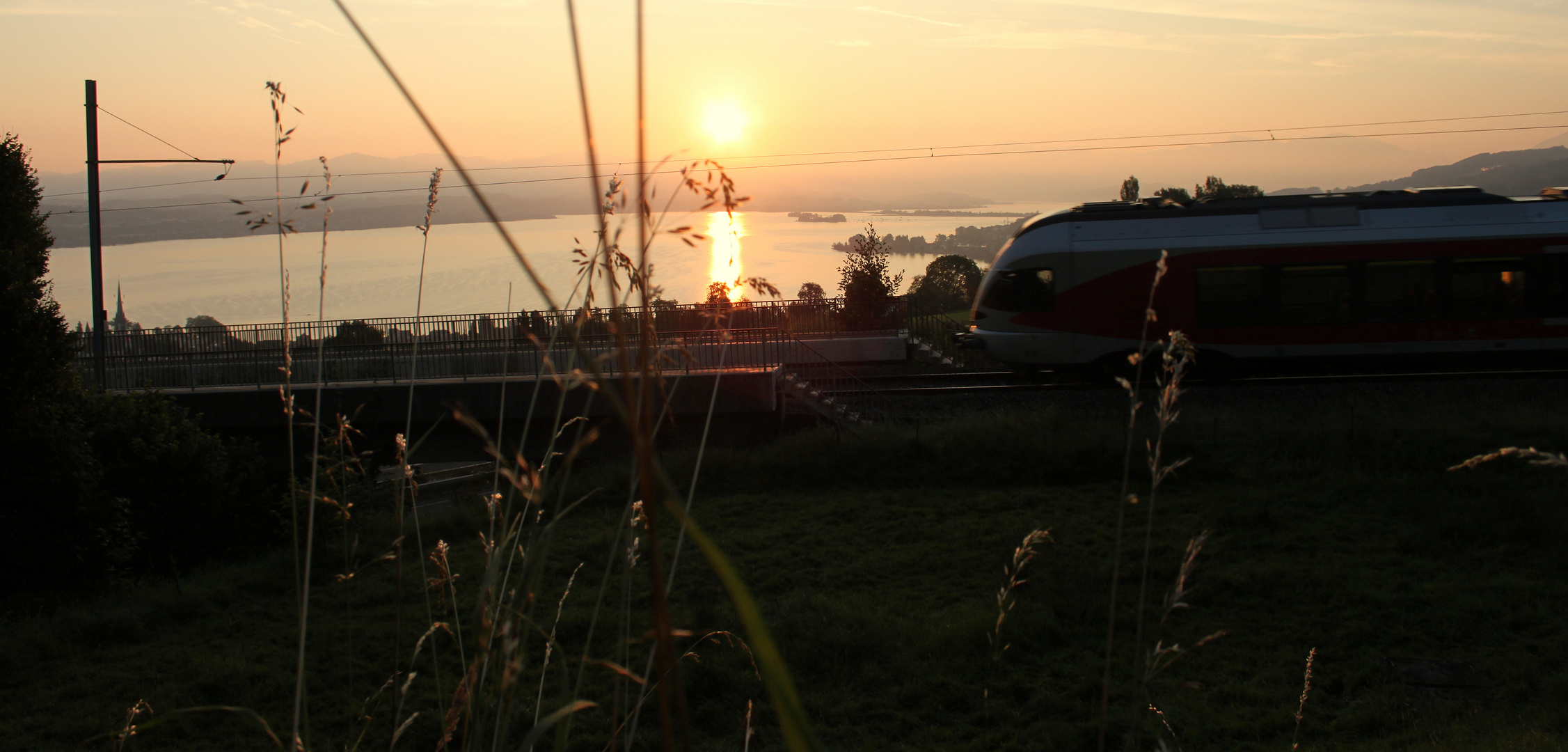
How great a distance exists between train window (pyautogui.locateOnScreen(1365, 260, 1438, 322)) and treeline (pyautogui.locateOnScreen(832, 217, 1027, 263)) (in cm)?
592

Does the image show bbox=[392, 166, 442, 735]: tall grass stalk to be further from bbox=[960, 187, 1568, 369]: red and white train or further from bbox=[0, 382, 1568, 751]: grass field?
bbox=[960, 187, 1568, 369]: red and white train

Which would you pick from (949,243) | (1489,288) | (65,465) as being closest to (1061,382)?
(1489,288)

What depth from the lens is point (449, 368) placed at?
1692cm

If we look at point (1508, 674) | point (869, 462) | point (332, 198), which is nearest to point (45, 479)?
point (869, 462)

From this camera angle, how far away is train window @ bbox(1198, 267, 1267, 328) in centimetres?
1324

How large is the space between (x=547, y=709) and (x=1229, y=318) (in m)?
11.3

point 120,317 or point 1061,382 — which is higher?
point 120,317

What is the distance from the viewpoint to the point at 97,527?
36.3 feet

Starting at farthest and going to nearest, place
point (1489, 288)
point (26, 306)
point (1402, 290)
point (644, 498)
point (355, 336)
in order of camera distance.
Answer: point (355, 336) → point (1402, 290) → point (1489, 288) → point (26, 306) → point (644, 498)

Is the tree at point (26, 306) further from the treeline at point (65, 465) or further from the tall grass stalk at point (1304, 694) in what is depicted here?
the tall grass stalk at point (1304, 694)

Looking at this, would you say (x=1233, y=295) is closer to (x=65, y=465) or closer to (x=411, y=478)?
(x=411, y=478)

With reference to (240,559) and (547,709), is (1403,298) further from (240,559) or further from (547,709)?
(240,559)

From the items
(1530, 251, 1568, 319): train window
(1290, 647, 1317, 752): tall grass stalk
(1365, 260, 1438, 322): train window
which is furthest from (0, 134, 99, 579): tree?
(1530, 251, 1568, 319): train window

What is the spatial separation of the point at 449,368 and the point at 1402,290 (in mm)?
15480
